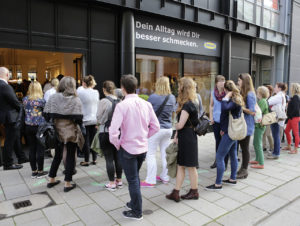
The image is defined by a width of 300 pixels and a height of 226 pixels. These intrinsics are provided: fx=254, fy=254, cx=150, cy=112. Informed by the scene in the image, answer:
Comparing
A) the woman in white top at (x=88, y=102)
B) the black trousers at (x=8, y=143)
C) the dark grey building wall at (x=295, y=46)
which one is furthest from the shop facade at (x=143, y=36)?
the black trousers at (x=8, y=143)

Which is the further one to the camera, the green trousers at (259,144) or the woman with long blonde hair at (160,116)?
the green trousers at (259,144)

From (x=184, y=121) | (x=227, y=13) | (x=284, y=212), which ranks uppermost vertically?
(x=227, y=13)

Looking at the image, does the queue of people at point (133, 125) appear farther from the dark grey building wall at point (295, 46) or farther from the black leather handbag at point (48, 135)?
the dark grey building wall at point (295, 46)

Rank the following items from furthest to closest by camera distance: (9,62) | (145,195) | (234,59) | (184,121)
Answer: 1. (9,62)
2. (234,59)
3. (145,195)
4. (184,121)

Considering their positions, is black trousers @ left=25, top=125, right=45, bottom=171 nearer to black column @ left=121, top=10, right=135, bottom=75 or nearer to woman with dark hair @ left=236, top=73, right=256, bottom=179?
black column @ left=121, top=10, right=135, bottom=75

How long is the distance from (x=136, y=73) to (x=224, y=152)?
15.9 ft

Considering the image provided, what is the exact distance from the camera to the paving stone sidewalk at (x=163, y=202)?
3.52m

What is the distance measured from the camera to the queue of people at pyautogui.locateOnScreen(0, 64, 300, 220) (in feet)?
11.1

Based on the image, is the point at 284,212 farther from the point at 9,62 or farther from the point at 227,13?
the point at 9,62

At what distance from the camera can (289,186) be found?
4.85 meters

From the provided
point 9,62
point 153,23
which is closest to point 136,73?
point 153,23

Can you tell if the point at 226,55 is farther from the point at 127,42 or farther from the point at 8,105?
the point at 8,105

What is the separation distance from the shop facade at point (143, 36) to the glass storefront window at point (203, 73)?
1.5 inches

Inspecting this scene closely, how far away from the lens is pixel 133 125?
131 inches
